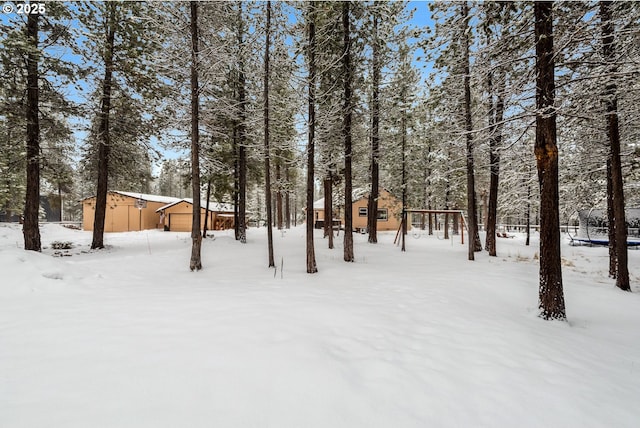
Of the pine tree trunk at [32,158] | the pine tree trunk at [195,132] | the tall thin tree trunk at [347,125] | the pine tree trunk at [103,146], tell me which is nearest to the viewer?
the pine tree trunk at [195,132]

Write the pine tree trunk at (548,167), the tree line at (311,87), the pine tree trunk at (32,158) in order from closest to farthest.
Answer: the pine tree trunk at (548,167)
the tree line at (311,87)
the pine tree trunk at (32,158)

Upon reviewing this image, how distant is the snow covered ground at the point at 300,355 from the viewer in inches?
90.6

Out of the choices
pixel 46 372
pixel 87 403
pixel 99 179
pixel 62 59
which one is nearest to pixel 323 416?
pixel 87 403

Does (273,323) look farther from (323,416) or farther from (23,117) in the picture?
(23,117)

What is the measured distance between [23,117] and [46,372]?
10789 mm

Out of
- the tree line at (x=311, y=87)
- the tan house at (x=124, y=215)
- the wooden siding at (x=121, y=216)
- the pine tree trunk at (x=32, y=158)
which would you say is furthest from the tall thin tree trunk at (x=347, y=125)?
the wooden siding at (x=121, y=216)

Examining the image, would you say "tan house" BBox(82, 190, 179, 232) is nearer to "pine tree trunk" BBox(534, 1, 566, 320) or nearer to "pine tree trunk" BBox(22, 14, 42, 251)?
"pine tree trunk" BBox(22, 14, 42, 251)

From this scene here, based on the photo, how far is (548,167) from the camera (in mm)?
4855

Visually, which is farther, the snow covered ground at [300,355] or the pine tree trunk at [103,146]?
the pine tree trunk at [103,146]

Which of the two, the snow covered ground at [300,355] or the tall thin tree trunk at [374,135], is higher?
the tall thin tree trunk at [374,135]

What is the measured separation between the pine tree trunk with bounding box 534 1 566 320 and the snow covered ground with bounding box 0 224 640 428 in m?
0.59

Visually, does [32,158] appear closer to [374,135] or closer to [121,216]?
[374,135]

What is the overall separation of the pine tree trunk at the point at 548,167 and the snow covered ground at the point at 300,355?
1.92 feet

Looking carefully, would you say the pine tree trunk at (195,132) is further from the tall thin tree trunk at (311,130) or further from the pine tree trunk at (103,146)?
the pine tree trunk at (103,146)
